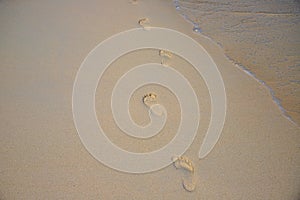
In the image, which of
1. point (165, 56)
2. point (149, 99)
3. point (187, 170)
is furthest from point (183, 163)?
point (165, 56)

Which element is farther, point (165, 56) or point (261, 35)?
point (261, 35)

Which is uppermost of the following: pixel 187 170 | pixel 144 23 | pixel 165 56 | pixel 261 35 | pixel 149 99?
pixel 261 35

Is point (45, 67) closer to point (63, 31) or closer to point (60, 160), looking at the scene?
point (63, 31)

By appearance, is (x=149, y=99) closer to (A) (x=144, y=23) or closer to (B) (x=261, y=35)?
(A) (x=144, y=23)

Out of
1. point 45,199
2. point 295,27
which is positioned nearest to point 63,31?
point 45,199

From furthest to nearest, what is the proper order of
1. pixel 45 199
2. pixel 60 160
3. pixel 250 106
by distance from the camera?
1. pixel 250 106
2. pixel 60 160
3. pixel 45 199
